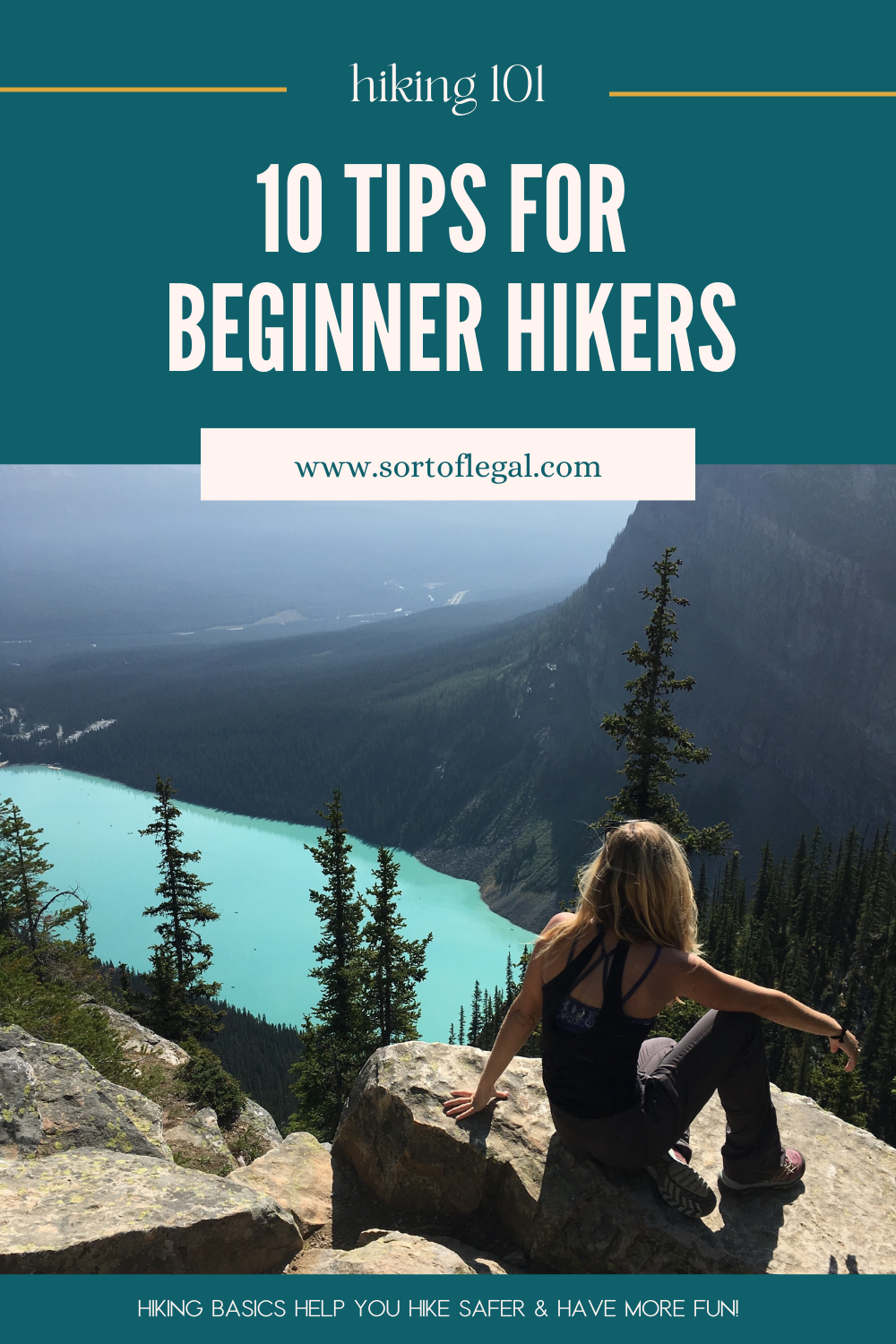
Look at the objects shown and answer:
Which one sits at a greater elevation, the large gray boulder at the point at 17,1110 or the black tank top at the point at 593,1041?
the black tank top at the point at 593,1041

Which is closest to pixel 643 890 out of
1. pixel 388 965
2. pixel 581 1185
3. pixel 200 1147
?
pixel 581 1185

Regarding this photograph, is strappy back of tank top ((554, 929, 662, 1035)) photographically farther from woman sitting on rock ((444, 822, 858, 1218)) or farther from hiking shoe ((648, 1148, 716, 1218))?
hiking shoe ((648, 1148, 716, 1218))

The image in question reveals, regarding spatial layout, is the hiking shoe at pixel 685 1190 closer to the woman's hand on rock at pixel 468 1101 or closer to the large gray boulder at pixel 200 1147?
the woman's hand on rock at pixel 468 1101

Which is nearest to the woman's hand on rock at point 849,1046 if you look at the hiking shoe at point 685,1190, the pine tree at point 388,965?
the hiking shoe at point 685,1190

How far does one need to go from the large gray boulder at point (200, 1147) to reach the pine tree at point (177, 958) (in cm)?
1454

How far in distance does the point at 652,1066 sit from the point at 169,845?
93.0 ft

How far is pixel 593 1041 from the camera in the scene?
553 centimetres

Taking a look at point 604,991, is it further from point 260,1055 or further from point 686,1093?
point 260,1055

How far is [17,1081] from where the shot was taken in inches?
295

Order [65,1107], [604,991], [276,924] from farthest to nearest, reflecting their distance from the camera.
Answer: [276,924]
[65,1107]
[604,991]

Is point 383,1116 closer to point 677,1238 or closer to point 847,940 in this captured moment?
point 677,1238

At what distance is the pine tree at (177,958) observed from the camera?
93.6 ft

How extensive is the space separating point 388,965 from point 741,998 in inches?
998

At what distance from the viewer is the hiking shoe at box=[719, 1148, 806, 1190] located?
637cm
